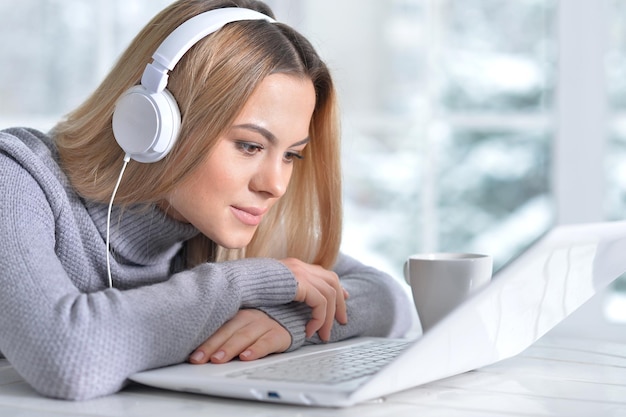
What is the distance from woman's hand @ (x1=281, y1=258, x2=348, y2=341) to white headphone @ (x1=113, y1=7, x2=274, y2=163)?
238 mm

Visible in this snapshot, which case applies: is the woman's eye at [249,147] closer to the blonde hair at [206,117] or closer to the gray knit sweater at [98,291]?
the blonde hair at [206,117]

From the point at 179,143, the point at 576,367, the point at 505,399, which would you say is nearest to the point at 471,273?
the point at 576,367

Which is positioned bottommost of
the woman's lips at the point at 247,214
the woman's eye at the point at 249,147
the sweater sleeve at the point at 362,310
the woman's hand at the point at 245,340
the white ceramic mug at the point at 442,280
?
the sweater sleeve at the point at 362,310

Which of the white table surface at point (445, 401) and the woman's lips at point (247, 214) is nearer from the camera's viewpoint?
the white table surface at point (445, 401)

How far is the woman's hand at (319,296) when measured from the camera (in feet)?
3.79

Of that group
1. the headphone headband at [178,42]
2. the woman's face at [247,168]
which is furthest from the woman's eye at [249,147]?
the headphone headband at [178,42]

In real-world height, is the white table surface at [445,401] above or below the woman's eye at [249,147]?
below

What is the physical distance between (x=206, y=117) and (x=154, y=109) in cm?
A: 8

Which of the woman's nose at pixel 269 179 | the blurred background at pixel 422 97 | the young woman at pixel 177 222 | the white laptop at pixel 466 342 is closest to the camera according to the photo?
the white laptop at pixel 466 342

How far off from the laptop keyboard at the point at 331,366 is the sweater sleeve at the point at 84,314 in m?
0.10

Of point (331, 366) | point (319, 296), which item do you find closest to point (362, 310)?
point (319, 296)

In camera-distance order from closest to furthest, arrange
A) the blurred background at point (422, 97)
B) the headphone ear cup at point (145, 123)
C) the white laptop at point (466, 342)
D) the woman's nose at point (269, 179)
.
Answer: the white laptop at point (466, 342) → the headphone ear cup at point (145, 123) → the woman's nose at point (269, 179) → the blurred background at point (422, 97)

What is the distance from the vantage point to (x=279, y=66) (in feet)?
3.92

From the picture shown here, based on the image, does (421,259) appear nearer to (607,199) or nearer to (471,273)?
(471,273)
